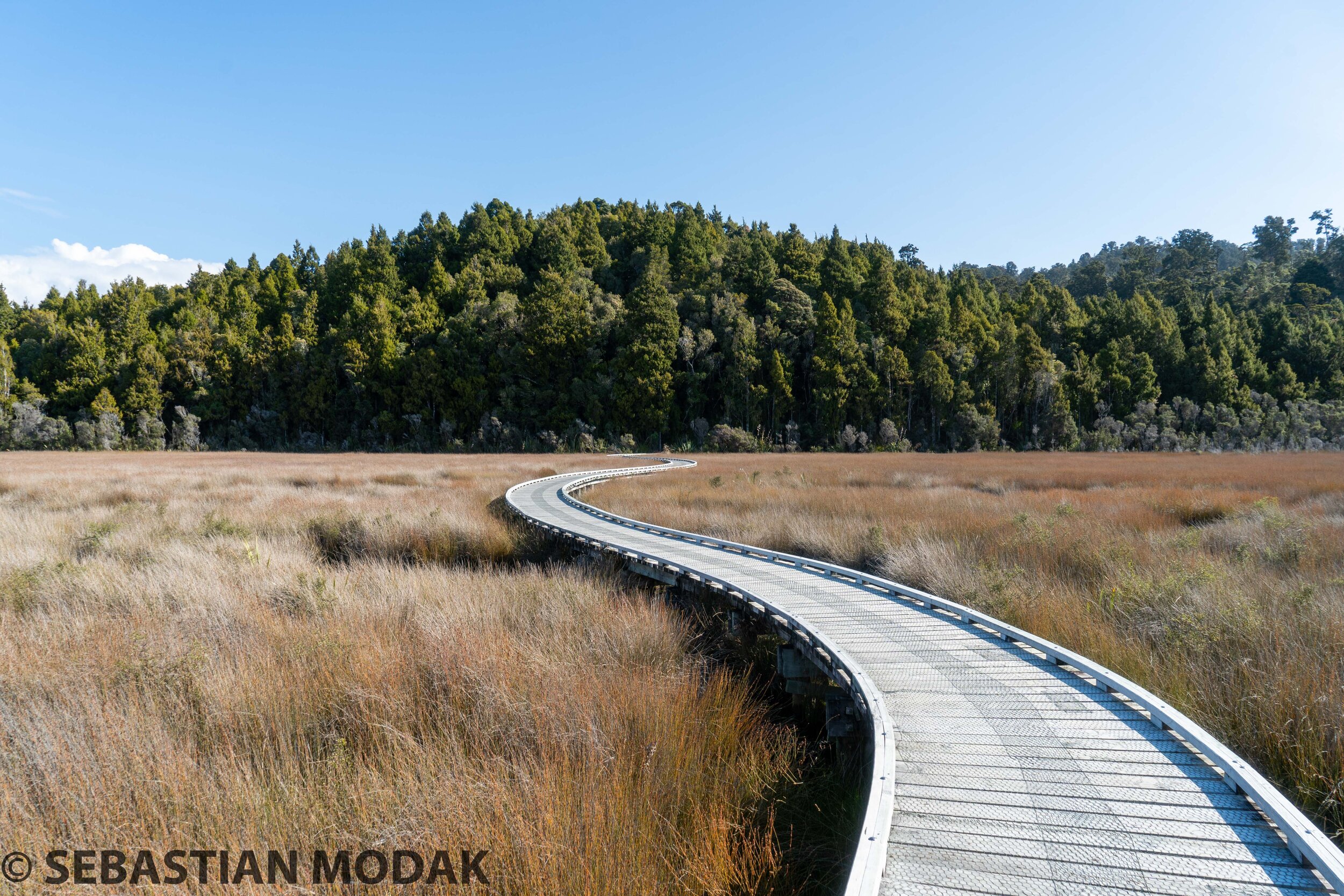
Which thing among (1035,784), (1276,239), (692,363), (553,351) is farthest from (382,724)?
(1276,239)

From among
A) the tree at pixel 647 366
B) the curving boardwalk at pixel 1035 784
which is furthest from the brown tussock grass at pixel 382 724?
the tree at pixel 647 366

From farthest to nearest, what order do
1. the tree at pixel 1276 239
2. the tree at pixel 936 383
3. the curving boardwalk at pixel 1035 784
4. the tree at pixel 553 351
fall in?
the tree at pixel 1276 239 < the tree at pixel 553 351 < the tree at pixel 936 383 < the curving boardwalk at pixel 1035 784

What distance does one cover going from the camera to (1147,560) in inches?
392

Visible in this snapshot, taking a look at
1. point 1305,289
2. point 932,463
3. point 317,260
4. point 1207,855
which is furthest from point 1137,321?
point 317,260

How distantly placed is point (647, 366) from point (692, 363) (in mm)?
4260

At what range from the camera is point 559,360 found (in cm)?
5691

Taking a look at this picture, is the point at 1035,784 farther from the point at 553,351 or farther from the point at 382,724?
the point at 553,351

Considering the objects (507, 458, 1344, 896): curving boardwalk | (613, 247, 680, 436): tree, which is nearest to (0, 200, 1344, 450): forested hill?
(613, 247, 680, 436): tree

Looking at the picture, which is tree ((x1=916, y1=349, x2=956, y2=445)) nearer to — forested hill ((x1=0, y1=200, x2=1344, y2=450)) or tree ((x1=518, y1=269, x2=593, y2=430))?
forested hill ((x1=0, y1=200, x2=1344, y2=450))

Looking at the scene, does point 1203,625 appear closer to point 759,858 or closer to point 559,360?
point 759,858

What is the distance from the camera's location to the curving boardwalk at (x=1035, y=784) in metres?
3.15

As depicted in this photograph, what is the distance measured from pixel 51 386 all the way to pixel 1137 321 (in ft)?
308

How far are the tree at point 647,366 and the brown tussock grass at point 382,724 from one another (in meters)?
42.3

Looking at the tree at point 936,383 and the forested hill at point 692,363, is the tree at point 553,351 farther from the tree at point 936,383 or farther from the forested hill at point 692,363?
the tree at point 936,383
